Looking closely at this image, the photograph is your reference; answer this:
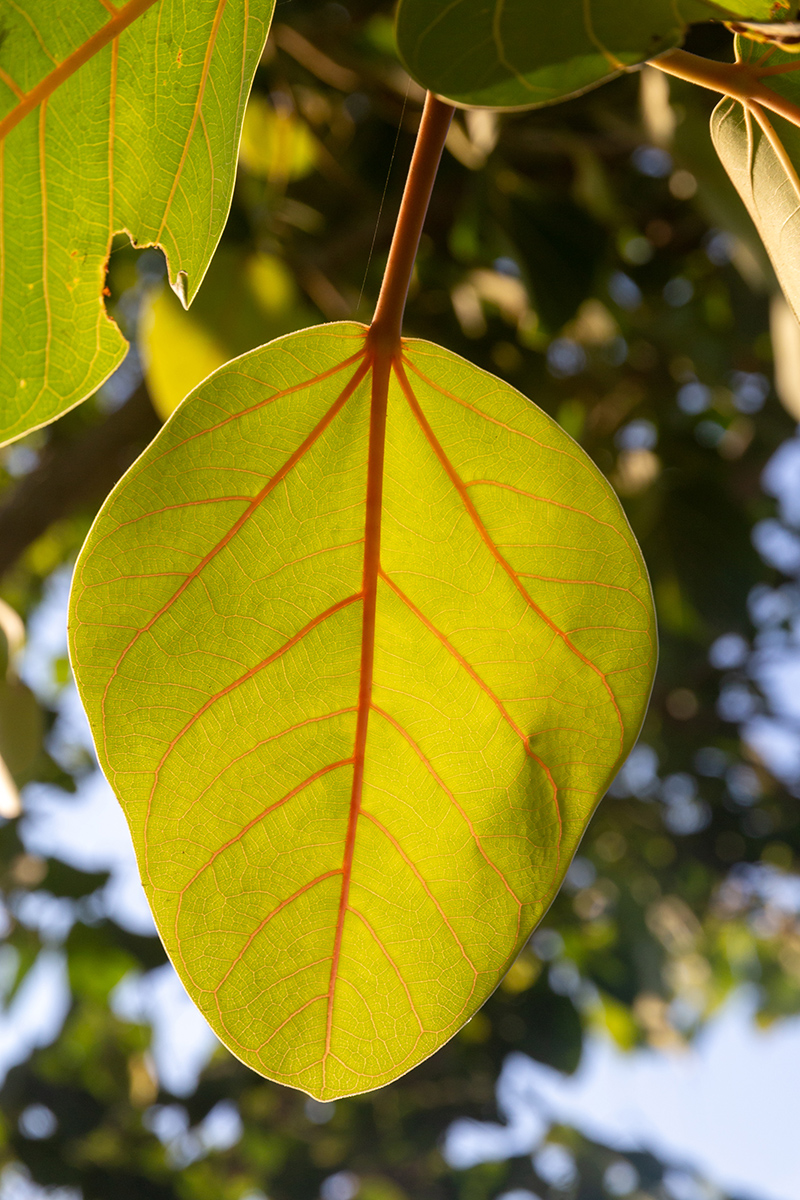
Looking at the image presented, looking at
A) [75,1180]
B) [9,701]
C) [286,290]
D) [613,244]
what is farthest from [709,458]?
[75,1180]

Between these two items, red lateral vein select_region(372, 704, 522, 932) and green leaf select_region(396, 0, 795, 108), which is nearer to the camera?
green leaf select_region(396, 0, 795, 108)

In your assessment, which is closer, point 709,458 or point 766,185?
point 766,185

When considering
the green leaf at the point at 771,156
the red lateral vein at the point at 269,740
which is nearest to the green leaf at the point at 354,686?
the red lateral vein at the point at 269,740

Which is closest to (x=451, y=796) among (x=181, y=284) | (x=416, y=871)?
(x=416, y=871)

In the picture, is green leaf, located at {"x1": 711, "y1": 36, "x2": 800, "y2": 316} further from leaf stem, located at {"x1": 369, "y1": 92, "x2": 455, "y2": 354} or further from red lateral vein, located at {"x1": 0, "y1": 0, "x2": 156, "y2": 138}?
red lateral vein, located at {"x1": 0, "y1": 0, "x2": 156, "y2": 138}

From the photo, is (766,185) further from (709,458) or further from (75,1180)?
(75,1180)

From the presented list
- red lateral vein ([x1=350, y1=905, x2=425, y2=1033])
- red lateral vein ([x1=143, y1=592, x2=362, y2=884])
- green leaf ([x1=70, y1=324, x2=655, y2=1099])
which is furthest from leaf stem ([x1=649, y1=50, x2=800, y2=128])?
red lateral vein ([x1=350, y1=905, x2=425, y2=1033])

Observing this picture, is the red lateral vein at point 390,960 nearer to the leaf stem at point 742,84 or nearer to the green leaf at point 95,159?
the green leaf at point 95,159
